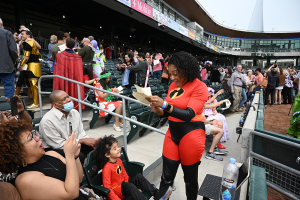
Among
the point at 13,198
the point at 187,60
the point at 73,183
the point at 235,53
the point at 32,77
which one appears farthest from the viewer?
the point at 235,53

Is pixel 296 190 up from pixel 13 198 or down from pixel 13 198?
down

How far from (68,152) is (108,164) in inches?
33.6

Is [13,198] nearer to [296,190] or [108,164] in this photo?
[108,164]

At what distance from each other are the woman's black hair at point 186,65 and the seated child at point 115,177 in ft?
3.72

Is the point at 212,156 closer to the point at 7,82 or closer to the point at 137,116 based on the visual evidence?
the point at 137,116

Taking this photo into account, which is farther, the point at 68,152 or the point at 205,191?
the point at 205,191

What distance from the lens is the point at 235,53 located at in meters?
44.4

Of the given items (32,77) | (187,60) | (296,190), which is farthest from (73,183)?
(32,77)

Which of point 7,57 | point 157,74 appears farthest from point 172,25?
point 7,57

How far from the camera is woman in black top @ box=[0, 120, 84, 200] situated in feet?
3.84

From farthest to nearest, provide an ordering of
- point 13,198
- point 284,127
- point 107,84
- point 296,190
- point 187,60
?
point 284,127
point 107,84
point 296,190
point 187,60
point 13,198

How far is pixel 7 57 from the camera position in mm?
3250

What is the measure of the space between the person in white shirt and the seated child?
219 mm

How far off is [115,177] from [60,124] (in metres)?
0.90
